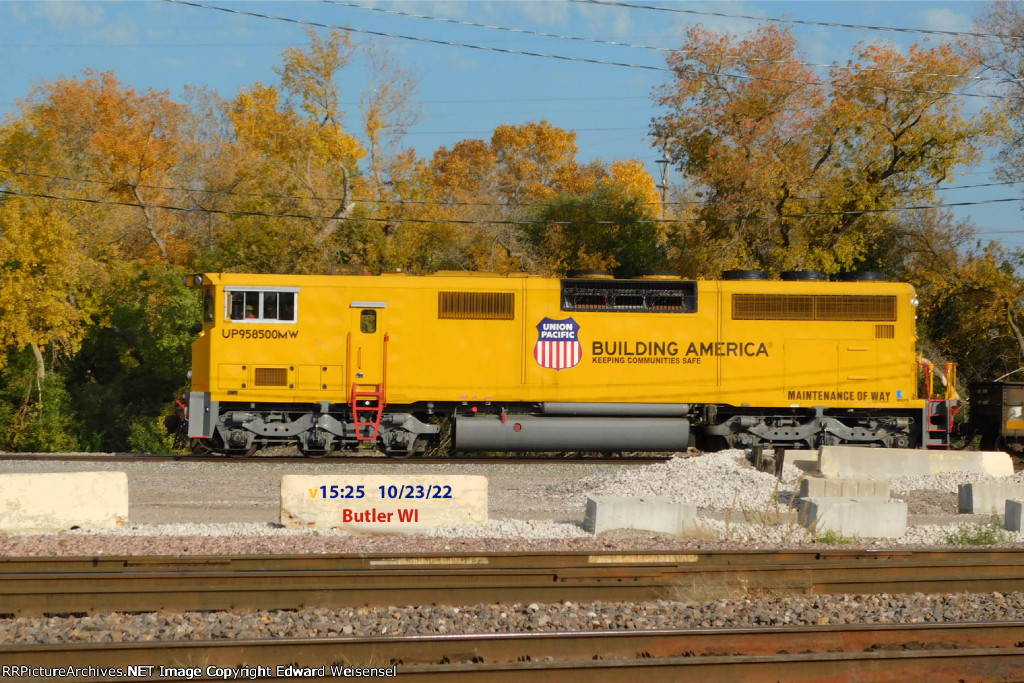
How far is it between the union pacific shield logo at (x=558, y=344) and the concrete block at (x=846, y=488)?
20.9 ft

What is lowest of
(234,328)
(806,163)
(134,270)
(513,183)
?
(234,328)

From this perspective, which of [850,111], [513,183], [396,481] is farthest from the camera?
[513,183]

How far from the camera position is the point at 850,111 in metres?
31.7

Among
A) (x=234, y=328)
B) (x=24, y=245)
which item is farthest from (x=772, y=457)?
(x=24, y=245)

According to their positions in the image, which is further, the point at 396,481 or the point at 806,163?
the point at 806,163

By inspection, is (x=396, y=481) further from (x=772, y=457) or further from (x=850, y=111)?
(x=850, y=111)

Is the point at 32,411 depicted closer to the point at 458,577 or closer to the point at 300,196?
the point at 300,196

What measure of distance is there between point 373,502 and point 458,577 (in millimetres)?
3130

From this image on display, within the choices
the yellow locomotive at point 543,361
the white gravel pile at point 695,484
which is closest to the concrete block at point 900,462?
the white gravel pile at point 695,484

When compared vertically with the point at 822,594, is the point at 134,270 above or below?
above

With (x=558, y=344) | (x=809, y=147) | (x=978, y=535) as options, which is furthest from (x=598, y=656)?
(x=809, y=147)

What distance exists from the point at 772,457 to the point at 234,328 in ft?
34.2

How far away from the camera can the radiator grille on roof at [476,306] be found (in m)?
19.4

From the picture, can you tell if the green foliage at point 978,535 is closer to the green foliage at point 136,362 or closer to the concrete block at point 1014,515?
the concrete block at point 1014,515
